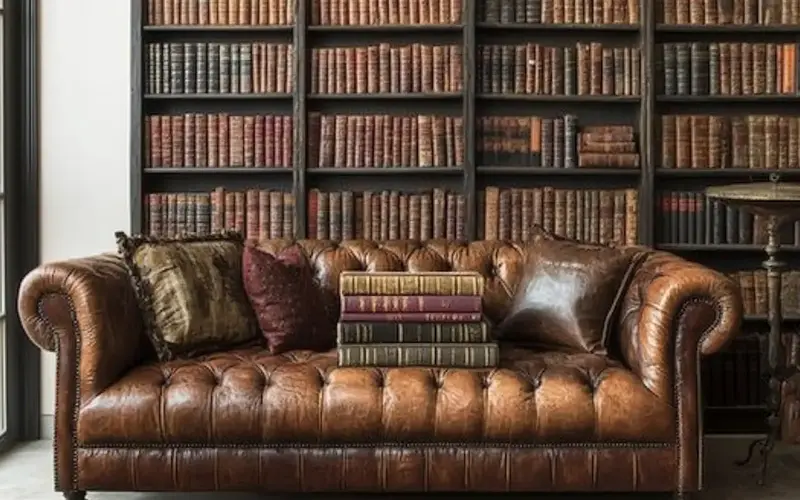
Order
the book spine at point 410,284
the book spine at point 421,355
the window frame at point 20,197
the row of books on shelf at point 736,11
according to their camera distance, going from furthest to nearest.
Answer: the row of books on shelf at point 736,11 < the window frame at point 20,197 < the book spine at point 410,284 < the book spine at point 421,355

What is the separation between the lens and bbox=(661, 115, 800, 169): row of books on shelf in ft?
15.1

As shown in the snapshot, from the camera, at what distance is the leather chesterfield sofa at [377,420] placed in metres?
3.28

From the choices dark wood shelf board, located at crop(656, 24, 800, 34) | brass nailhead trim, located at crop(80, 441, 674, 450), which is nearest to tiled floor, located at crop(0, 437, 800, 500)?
brass nailhead trim, located at crop(80, 441, 674, 450)

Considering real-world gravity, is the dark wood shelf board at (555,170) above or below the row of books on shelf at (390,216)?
above

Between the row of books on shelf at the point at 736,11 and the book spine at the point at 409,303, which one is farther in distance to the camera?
the row of books on shelf at the point at 736,11

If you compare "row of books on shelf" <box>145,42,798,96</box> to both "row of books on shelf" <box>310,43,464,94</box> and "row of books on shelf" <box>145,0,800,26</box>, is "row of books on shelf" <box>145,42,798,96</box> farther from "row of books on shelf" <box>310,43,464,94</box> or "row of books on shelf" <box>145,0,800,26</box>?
"row of books on shelf" <box>145,0,800,26</box>

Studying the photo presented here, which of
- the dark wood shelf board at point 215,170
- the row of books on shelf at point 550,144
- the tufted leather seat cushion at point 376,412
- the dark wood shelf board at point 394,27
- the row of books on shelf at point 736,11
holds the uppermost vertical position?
the row of books on shelf at point 736,11

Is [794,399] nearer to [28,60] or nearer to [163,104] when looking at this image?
[163,104]

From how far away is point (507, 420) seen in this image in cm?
327

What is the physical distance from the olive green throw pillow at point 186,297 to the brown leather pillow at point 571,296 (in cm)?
94

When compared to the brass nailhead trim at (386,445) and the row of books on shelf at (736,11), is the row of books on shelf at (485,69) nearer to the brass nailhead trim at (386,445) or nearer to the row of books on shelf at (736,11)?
the row of books on shelf at (736,11)

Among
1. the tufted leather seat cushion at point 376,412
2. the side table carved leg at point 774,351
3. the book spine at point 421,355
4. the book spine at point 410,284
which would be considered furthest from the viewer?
the side table carved leg at point 774,351

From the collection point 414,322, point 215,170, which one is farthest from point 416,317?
point 215,170

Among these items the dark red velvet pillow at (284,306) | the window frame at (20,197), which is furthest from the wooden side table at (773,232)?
the window frame at (20,197)
